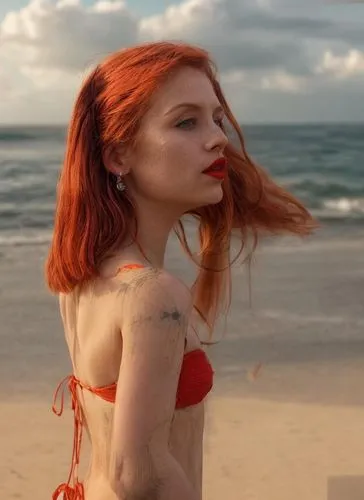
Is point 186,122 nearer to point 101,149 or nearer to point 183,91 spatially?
point 183,91

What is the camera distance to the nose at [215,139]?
1.64 meters

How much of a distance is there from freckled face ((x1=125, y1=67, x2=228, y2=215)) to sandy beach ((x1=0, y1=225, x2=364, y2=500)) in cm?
183

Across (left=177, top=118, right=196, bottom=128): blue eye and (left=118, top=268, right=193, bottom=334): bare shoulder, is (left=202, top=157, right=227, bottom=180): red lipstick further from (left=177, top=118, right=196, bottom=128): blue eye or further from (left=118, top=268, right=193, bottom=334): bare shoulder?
(left=118, top=268, right=193, bottom=334): bare shoulder

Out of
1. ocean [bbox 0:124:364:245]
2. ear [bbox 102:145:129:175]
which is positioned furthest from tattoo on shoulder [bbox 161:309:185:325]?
ocean [bbox 0:124:364:245]

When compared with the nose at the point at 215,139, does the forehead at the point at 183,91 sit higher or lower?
higher

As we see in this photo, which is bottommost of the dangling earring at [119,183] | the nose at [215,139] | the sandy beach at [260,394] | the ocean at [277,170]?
the ocean at [277,170]

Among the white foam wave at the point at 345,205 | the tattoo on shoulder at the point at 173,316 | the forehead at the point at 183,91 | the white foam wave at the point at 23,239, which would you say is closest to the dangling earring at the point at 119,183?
the forehead at the point at 183,91

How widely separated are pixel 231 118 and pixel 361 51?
2062cm

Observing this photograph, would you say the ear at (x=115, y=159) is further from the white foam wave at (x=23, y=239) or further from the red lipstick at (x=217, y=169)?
the white foam wave at (x=23, y=239)

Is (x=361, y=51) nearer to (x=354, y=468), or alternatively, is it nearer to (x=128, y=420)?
(x=354, y=468)

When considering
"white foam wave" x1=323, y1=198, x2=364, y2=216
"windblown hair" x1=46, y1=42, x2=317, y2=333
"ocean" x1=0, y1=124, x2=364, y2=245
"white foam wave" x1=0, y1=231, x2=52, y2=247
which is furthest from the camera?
"white foam wave" x1=323, y1=198, x2=364, y2=216

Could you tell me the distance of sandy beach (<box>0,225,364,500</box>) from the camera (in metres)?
3.86

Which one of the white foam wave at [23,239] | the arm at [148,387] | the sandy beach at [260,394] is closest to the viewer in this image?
the arm at [148,387]

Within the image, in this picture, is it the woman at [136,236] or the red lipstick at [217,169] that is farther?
the red lipstick at [217,169]
